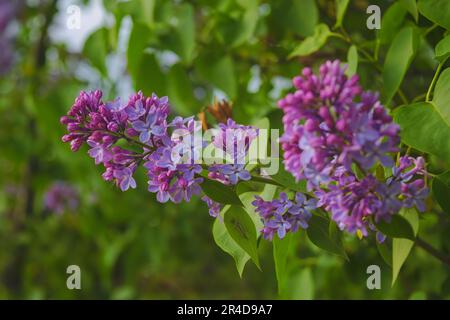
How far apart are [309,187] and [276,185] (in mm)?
212

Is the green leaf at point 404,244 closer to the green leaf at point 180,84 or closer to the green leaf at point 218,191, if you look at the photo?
the green leaf at point 218,191

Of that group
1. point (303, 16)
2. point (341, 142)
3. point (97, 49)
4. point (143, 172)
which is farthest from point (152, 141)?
point (143, 172)

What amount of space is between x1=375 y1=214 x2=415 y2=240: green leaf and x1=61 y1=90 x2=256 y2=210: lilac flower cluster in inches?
7.2

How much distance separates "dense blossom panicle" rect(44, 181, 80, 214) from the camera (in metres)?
3.02

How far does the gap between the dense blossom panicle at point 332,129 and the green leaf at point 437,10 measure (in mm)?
351

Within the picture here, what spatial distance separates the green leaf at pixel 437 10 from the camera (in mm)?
1010

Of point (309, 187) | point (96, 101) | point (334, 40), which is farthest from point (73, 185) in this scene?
point (309, 187)

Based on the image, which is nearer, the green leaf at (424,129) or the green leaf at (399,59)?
the green leaf at (424,129)

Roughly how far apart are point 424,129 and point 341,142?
0.25m

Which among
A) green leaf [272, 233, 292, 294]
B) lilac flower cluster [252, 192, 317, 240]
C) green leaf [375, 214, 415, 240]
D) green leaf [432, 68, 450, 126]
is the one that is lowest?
green leaf [272, 233, 292, 294]

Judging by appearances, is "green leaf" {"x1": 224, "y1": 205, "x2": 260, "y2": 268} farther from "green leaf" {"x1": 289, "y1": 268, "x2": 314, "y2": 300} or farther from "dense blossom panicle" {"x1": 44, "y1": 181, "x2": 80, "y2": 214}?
"dense blossom panicle" {"x1": 44, "y1": 181, "x2": 80, "y2": 214}

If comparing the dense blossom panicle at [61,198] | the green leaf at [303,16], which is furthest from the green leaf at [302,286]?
the dense blossom panicle at [61,198]

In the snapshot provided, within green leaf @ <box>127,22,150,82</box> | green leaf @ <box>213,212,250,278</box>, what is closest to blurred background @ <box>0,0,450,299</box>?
green leaf @ <box>127,22,150,82</box>
